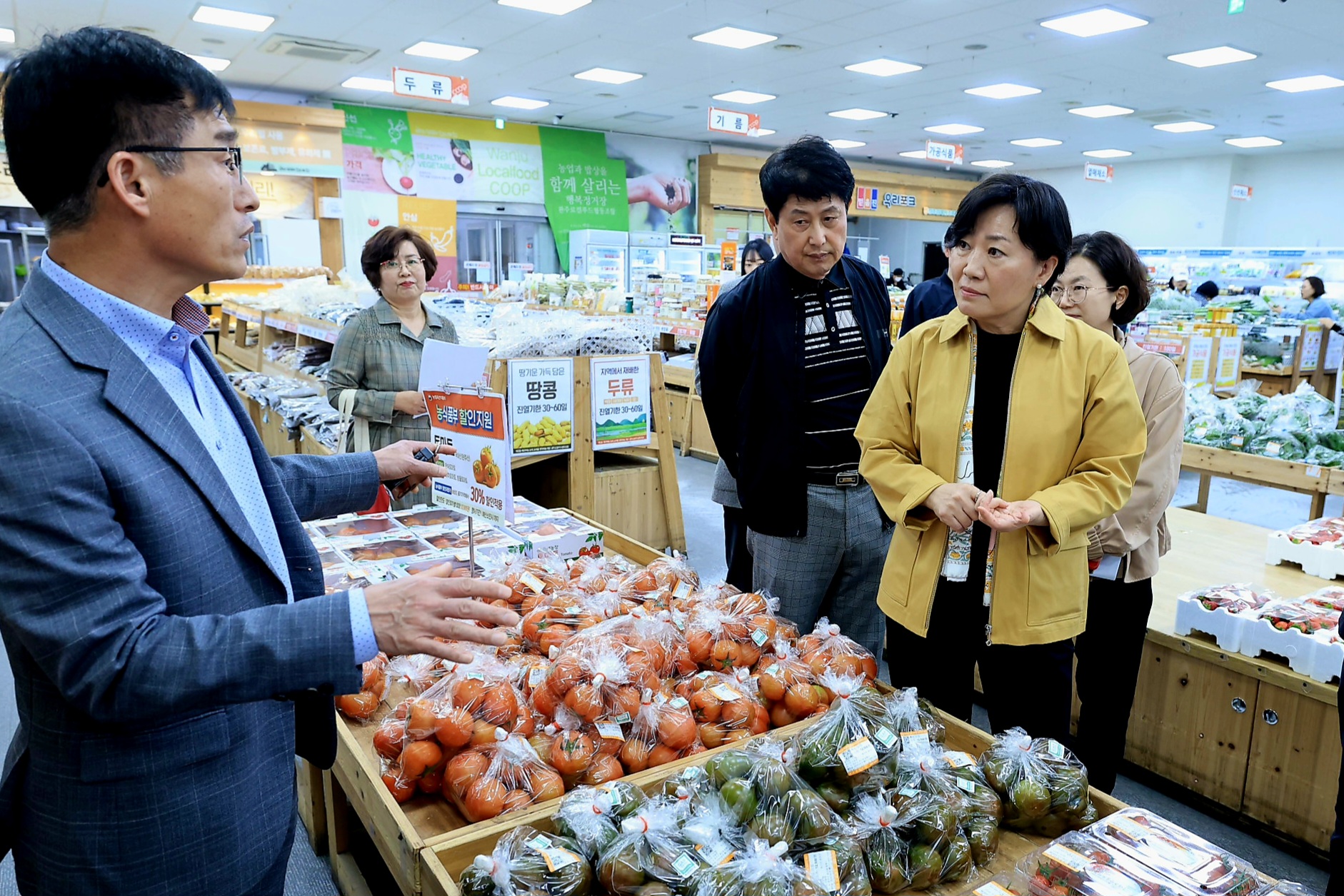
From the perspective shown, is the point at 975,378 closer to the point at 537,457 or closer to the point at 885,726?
the point at 885,726

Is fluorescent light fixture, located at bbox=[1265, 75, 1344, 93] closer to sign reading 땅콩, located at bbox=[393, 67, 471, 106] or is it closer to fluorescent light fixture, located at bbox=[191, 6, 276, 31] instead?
sign reading 땅콩, located at bbox=[393, 67, 471, 106]

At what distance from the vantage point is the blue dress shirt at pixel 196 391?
1025 mm

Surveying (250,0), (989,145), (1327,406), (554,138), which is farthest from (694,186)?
(1327,406)

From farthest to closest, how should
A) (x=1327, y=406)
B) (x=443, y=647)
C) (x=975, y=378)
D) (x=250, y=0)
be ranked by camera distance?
(x=250, y=0), (x=1327, y=406), (x=975, y=378), (x=443, y=647)

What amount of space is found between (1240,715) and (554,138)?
14.5 m

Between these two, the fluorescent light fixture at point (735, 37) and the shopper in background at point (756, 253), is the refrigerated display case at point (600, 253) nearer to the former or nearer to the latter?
the fluorescent light fixture at point (735, 37)

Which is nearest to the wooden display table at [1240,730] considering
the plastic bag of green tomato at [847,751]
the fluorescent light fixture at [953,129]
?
the plastic bag of green tomato at [847,751]

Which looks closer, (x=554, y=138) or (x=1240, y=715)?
(x=1240, y=715)

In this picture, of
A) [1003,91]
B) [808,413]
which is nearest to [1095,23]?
[1003,91]

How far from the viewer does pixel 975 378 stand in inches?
72.9

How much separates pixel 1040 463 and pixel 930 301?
1503 millimetres

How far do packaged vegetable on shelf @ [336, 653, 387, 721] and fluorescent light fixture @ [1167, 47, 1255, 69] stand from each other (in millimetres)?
10827

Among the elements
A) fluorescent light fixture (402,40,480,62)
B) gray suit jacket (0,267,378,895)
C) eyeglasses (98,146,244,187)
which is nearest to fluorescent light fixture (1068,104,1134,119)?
fluorescent light fixture (402,40,480,62)

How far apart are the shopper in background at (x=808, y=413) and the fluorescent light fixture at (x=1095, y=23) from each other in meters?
7.67
